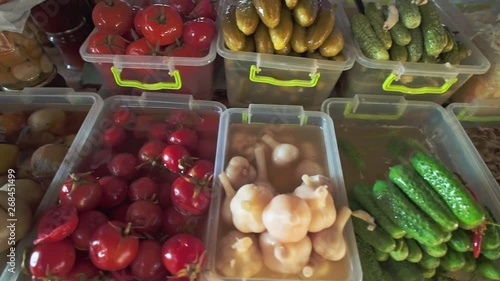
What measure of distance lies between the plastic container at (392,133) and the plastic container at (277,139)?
8cm

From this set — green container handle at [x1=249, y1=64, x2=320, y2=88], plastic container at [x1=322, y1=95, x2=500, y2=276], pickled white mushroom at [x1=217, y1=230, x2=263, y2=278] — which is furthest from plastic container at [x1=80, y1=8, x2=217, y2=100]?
pickled white mushroom at [x1=217, y1=230, x2=263, y2=278]

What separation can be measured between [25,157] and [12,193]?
0.18m

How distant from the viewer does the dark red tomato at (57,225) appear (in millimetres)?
579

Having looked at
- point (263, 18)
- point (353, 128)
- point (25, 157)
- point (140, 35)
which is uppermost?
point (263, 18)

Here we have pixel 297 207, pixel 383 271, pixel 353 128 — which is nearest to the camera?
pixel 297 207

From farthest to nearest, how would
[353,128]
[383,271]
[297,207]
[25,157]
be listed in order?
[353,128]
[25,157]
[383,271]
[297,207]

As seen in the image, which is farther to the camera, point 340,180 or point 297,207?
point 340,180

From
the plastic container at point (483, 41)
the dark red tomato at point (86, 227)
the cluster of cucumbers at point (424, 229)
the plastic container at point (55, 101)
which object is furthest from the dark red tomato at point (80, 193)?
the plastic container at point (483, 41)

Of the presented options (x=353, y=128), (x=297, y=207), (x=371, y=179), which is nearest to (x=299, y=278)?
(x=297, y=207)

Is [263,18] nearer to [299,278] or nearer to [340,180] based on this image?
[340,180]

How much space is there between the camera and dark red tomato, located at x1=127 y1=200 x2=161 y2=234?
64 centimetres

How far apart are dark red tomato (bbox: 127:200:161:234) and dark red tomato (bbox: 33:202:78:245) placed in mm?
91

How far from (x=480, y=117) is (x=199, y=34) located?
77 cm

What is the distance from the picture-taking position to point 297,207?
600mm
